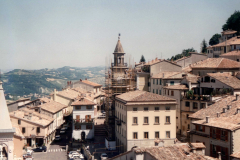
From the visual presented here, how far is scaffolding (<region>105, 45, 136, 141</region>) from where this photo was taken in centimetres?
6342

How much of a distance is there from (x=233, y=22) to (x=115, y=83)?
52.0 metres

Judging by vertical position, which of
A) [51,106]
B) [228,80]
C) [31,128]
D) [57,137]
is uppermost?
[228,80]

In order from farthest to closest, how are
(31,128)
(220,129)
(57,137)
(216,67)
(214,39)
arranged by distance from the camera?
(214,39)
(57,137)
(216,67)
(31,128)
(220,129)

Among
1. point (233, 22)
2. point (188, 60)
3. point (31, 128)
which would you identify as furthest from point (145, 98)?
point (233, 22)

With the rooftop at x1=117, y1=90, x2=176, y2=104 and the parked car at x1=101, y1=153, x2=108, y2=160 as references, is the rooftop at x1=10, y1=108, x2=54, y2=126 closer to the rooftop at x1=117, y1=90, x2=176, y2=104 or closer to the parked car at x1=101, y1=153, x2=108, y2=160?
the parked car at x1=101, y1=153, x2=108, y2=160

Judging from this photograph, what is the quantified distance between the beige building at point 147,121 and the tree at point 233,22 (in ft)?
185

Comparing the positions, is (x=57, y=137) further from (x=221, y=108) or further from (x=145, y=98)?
(x=221, y=108)

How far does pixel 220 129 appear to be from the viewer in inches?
1502

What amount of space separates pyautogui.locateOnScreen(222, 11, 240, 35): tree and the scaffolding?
45.9 metres

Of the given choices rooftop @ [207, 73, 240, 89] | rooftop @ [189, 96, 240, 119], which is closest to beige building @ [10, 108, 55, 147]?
rooftop @ [189, 96, 240, 119]

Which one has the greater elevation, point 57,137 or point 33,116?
point 33,116

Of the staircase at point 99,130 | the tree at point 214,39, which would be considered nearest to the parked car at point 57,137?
the staircase at point 99,130

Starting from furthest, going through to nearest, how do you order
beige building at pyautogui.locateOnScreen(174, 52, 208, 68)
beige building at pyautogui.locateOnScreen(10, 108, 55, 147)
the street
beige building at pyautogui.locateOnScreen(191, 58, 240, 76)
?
beige building at pyautogui.locateOnScreen(174, 52, 208, 68) → beige building at pyautogui.locateOnScreen(191, 58, 240, 76) → beige building at pyautogui.locateOnScreen(10, 108, 55, 147) → the street

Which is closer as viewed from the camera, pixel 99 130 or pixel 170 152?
pixel 170 152
